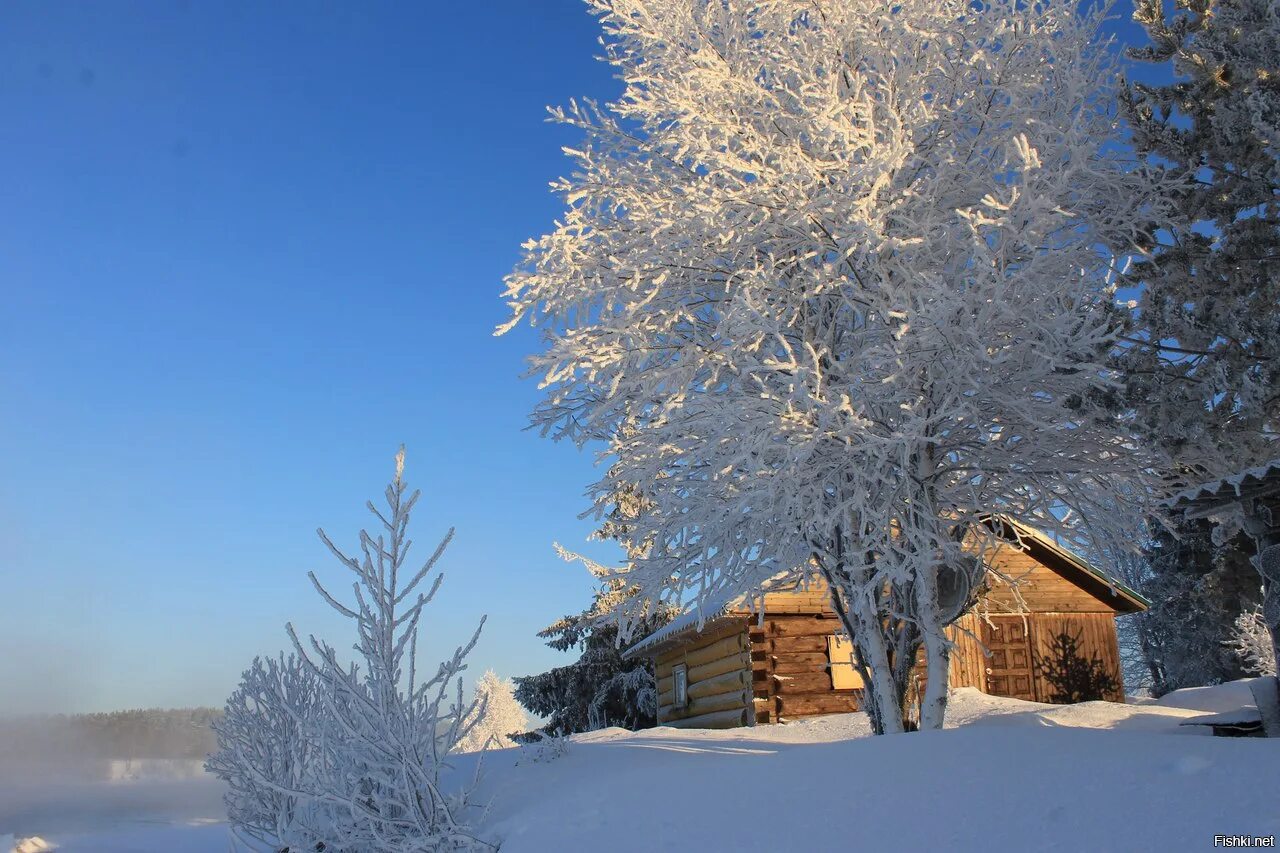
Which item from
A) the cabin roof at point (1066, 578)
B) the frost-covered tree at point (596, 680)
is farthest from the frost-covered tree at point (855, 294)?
the frost-covered tree at point (596, 680)

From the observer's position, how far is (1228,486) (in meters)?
10.0

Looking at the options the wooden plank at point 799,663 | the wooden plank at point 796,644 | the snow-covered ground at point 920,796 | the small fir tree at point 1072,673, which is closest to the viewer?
the snow-covered ground at point 920,796

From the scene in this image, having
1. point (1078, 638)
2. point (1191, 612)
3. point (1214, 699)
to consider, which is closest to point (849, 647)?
point (1078, 638)

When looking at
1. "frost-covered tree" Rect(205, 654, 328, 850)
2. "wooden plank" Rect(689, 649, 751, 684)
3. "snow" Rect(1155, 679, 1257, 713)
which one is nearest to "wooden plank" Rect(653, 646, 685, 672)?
"wooden plank" Rect(689, 649, 751, 684)

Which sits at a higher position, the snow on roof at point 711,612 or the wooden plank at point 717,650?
the snow on roof at point 711,612

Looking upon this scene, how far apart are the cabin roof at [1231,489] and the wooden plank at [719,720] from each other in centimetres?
996

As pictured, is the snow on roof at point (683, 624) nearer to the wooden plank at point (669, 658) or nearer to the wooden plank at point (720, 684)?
the wooden plank at point (669, 658)

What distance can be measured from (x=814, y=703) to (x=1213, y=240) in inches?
452

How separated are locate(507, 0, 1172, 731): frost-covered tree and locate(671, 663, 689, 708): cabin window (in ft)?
38.0

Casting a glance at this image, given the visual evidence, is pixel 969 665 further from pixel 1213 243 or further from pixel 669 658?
pixel 1213 243

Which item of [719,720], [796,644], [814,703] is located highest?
[796,644]

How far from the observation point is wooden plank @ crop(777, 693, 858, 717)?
18.0 m

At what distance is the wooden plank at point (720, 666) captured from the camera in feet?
60.6

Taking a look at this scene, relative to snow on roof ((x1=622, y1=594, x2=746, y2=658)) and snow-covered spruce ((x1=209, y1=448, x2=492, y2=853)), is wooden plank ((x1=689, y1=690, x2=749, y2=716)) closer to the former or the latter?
snow on roof ((x1=622, y1=594, x2=746, y2=658))
